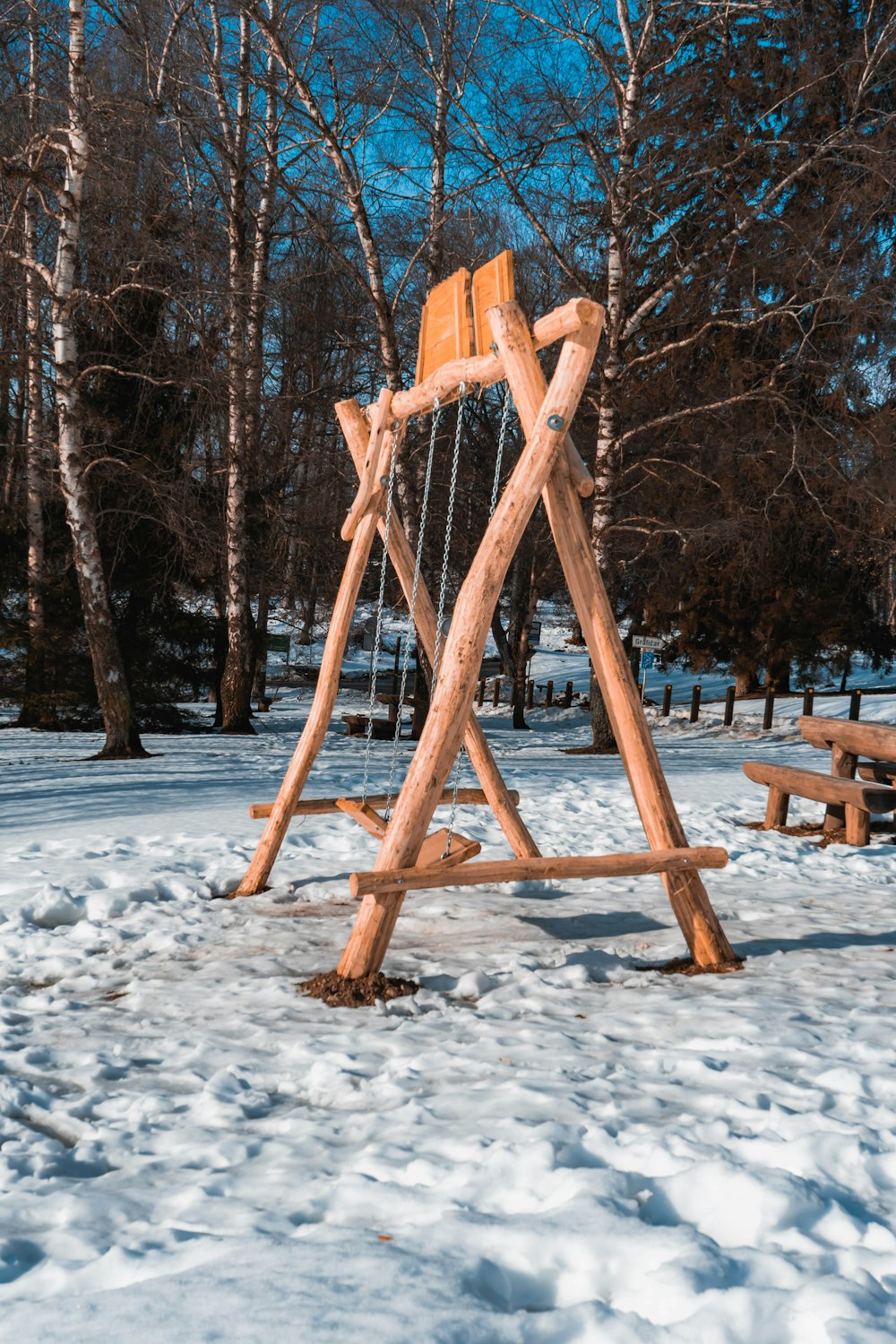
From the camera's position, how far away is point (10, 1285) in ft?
6.85

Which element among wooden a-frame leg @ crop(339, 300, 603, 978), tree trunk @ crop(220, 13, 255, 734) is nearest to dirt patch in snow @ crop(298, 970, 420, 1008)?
wooden a-frame leg @ crop(339, 300, 603, 978)

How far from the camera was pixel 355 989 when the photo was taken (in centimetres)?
398

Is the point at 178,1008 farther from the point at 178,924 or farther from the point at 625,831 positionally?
the point at 625,831

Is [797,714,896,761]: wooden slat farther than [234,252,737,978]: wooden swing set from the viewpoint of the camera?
Yes

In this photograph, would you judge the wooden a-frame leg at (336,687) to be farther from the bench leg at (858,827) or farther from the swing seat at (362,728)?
the swing seat at (362,728)

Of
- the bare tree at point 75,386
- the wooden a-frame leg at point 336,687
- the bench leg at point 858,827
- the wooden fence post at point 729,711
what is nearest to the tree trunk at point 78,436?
the bare tree at point 75,386

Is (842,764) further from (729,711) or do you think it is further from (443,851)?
(729,711)

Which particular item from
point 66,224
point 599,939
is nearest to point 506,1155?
point 599,939

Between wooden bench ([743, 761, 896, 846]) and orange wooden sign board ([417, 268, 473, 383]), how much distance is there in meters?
3.90

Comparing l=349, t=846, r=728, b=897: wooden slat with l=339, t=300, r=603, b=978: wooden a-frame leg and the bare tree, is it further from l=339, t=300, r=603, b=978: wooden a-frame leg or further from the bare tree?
the bare tree

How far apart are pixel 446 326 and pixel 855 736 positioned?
14.2 ft

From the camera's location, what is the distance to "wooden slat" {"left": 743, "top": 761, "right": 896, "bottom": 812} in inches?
264

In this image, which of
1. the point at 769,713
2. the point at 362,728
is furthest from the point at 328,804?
the point at 769,713

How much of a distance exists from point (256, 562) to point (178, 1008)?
13969mm
